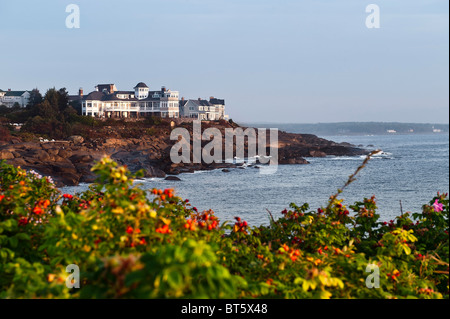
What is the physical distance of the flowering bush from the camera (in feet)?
11.3

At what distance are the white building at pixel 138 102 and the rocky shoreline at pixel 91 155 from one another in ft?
102

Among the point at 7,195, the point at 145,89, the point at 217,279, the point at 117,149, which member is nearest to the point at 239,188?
the point at 117,149

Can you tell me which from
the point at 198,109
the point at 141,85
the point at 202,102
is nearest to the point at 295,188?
the point at 141,85

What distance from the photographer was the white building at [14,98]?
4478 inches

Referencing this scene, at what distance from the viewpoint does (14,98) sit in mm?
114688

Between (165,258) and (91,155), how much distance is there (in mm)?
50900

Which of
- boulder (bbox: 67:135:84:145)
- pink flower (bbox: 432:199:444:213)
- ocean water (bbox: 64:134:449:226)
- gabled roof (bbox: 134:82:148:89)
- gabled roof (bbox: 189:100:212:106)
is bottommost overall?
ocean water (bbox: 64:134:449:226)

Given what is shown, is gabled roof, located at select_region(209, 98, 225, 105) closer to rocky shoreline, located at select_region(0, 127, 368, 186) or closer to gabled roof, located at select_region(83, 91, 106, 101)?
gabled roof, located at select_region(83, 91, 106, 101)

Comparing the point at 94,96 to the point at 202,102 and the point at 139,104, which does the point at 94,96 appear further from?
the point at 202,102

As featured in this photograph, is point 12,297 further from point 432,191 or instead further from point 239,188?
point 432,191

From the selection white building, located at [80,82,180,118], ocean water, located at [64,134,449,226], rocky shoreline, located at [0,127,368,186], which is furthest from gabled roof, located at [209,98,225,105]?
ocean water, located at [64,134,449,226]

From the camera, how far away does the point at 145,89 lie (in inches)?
4601

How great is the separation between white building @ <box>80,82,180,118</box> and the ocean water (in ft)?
176

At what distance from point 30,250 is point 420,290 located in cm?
442
